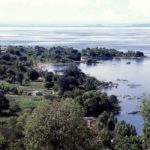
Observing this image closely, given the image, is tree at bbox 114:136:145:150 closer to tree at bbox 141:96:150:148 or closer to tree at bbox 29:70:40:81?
tree at bbox 141:96:150:148

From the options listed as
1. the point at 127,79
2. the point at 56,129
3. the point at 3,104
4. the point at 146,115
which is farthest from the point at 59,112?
the point at 127,79

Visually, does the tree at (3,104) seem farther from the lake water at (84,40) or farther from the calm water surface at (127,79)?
the lake water at (84,40)

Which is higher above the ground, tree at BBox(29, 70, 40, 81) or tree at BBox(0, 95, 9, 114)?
tree at BBox(0, 95, 9, 114)

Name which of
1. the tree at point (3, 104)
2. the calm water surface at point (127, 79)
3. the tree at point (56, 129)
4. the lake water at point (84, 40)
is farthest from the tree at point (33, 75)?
the lake water at point (84, 40)

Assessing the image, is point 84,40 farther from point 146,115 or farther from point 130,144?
point 146,115

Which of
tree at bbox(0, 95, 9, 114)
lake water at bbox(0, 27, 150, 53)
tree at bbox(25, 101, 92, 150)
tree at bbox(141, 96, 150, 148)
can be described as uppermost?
tree at bbox(25, 101, 92, 150)

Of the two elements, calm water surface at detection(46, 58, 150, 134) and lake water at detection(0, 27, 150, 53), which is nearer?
calm water surface at detection(46, 58, 150, 134)

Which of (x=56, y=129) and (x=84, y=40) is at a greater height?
(x=56, y=129)

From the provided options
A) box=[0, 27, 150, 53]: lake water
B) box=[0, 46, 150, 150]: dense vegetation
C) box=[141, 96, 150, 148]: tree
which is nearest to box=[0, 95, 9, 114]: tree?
box=[0, 46, 150, 150]: dense vegetation
